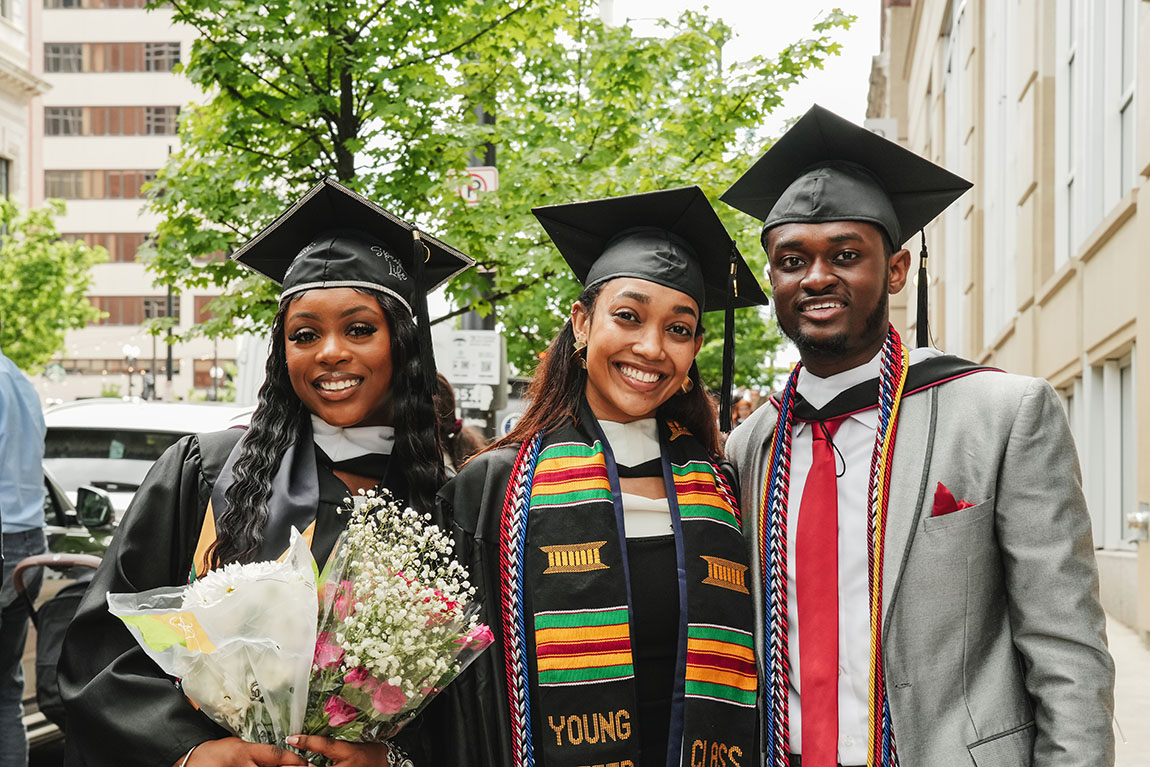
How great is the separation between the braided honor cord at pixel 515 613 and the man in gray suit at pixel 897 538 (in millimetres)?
561

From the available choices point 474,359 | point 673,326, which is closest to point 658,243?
point 673,326

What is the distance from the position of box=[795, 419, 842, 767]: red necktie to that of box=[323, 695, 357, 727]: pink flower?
38.8 inches

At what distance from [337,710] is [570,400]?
114 cm

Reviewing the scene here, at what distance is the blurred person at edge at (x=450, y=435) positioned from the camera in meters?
3.41

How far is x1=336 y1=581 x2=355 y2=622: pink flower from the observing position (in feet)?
8.01

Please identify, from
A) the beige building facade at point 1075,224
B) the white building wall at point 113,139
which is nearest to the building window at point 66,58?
the white building wall at point 113,139

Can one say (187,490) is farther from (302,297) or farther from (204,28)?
(204,28)

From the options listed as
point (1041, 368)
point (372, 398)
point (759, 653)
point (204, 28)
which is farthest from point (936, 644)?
point (1041, 368)

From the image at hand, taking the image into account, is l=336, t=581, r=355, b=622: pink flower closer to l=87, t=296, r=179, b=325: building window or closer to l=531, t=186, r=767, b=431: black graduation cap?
l=531, t=186, r=767, b=431: black graduation cap

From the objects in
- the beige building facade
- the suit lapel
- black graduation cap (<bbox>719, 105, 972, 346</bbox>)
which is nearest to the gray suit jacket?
the suit lapel

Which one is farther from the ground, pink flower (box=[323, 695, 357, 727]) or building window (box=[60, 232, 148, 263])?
building window (box=[60, 232, 148, 263])

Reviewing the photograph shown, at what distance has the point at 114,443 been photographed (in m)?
7.20

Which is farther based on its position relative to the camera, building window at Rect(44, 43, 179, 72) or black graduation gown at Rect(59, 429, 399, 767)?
building window at Rect(44, 43, 179, 72)

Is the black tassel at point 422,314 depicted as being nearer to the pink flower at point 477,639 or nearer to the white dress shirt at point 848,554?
the pink flower at point 477,639
